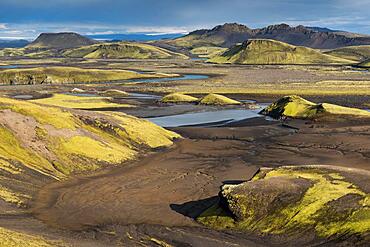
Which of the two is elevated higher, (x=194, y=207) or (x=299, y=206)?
(x=299, y=206)

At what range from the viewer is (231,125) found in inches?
3219

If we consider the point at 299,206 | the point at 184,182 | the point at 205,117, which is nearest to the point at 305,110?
the point at 205,117

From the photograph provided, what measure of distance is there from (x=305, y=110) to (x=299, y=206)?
58425mm

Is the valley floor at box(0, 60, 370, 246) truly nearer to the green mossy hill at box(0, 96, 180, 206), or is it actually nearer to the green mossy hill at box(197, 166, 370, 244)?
the green mossy hill at box(197, 166, 370, 244)

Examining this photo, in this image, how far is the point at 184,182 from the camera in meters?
45.4

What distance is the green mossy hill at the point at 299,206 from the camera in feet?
98.0

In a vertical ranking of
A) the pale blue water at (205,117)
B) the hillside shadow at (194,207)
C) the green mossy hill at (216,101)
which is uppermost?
the green mossy hill at (216,101)

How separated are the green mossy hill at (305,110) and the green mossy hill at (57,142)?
30019 mm

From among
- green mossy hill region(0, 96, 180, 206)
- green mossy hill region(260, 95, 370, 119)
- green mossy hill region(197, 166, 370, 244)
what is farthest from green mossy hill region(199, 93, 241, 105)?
green mossy hill region(197, 166, 370, 244)

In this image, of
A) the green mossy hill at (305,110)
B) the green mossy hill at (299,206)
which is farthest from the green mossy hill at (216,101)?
the green mossy hill at (299,206)

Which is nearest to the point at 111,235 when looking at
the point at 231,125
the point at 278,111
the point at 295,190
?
the point at 295,190

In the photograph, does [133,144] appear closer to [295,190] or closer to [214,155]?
[214,155]

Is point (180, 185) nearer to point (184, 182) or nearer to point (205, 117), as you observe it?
point (184, 182)

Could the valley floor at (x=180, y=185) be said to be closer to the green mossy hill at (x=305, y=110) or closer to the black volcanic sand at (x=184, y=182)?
the black volcanic sand at (x=184, y=182)
